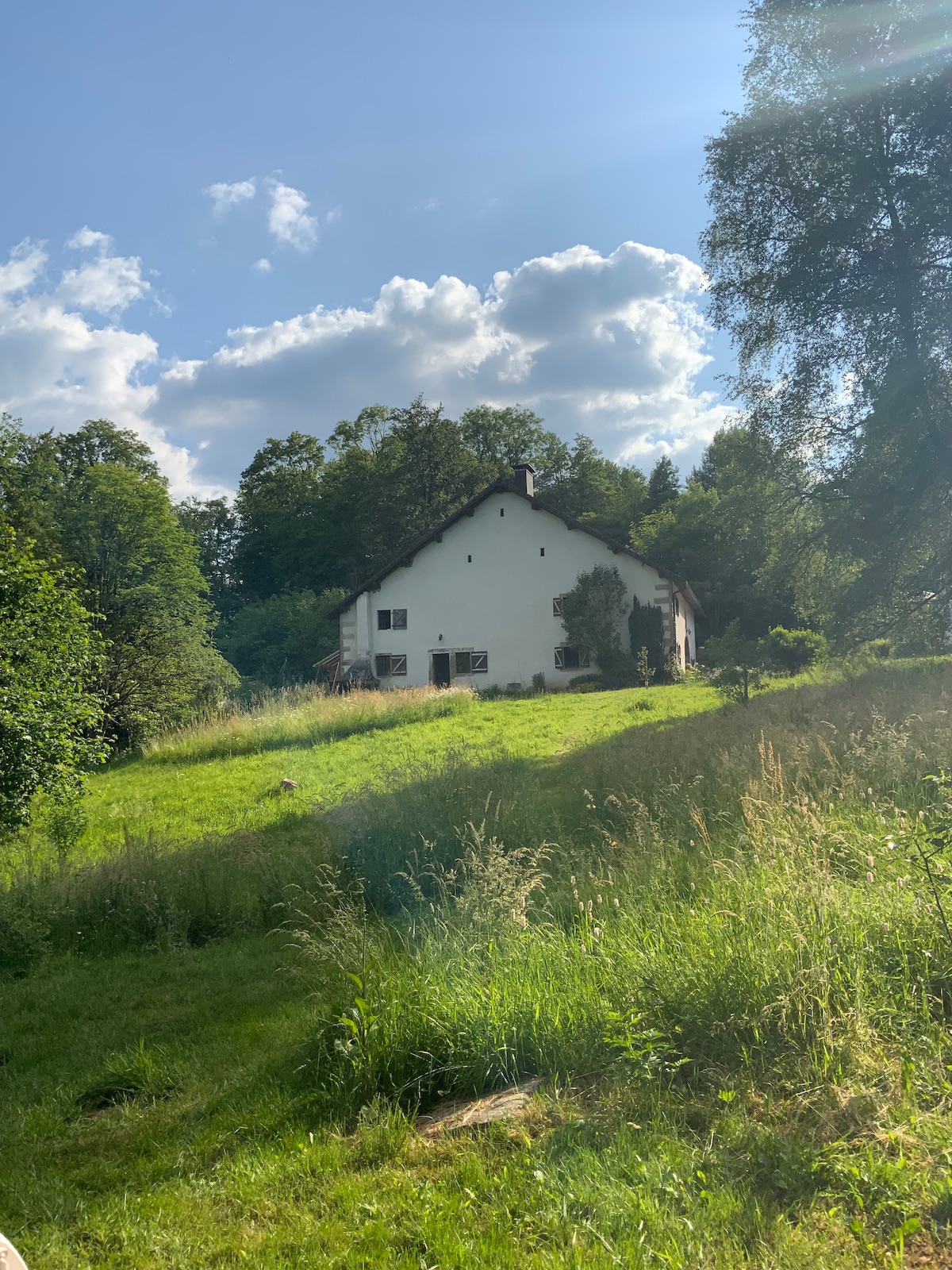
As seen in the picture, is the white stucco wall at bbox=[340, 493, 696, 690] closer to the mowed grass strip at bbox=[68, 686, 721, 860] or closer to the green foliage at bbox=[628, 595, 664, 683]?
the green foliage at bbox=[628, 595, 664, 683]

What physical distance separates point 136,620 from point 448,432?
34.1 m

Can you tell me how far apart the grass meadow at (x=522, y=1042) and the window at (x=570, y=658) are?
24.2m

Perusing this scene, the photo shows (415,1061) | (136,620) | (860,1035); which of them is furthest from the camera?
(136,620)

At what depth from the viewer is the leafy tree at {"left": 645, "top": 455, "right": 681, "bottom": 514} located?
59.9 m

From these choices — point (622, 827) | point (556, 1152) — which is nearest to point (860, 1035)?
point (556, 1152)

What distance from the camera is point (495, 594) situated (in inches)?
1346

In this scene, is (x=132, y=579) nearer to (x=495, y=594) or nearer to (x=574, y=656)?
(x=495, y=594)

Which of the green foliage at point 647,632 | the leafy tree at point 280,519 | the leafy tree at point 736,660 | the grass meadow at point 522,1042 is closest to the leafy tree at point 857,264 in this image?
the leafy tree at point 736,660

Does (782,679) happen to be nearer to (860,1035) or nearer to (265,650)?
(860,1035)

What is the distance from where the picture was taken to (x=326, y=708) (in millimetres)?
20891

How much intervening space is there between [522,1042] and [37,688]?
23.8 feet

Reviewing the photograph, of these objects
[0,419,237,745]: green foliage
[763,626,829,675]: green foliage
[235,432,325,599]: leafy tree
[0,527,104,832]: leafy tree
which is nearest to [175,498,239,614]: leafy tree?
[235,432,325,599]: leafy tree

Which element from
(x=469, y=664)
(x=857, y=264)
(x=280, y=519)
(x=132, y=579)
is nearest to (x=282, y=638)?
(x=280, y=519)

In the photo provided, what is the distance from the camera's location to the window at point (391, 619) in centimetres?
3525
